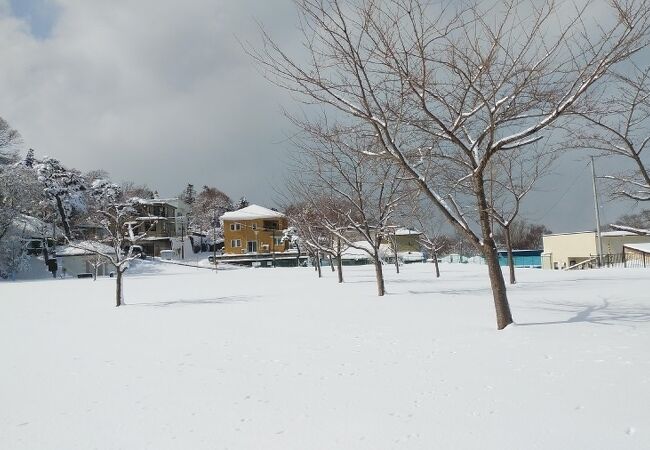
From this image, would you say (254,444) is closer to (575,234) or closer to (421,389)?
(421,389)

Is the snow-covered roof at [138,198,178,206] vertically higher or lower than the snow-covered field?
higher

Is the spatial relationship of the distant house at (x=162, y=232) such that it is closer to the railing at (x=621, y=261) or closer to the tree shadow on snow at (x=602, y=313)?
the railing at (x=621, y=261)

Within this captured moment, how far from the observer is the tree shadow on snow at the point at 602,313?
8666mm

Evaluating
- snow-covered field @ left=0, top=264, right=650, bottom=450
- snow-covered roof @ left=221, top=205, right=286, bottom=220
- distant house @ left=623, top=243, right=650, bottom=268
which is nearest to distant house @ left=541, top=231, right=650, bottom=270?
distant house @ left=623, top=243, right=650, bottom=268

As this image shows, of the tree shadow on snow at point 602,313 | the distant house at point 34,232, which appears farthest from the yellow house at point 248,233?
the tree shadow on snow at point 602,313

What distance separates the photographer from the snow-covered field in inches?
171

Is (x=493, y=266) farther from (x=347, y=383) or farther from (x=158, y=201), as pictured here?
(x=158, y=201)

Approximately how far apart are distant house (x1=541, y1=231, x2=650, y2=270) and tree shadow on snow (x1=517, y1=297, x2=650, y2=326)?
3255 centimetres

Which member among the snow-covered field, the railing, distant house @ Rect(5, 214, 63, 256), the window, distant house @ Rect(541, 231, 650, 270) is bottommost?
the snow-covered field

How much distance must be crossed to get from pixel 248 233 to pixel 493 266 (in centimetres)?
5862

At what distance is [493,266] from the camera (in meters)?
8.57

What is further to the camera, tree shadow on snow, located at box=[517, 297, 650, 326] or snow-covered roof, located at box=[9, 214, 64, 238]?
snow-covered roof, located at box=[9, 214, 64, 238]

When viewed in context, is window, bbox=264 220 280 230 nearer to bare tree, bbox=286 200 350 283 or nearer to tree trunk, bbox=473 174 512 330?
bare tree, bbox=286 200 350 283

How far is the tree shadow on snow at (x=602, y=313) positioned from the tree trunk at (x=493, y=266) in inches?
18.5
